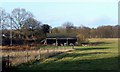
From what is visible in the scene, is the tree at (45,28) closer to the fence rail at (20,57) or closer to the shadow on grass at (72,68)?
the fence rail at (20,57)

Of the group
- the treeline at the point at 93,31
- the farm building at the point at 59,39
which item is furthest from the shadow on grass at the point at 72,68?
the farm building at the point at 59,39

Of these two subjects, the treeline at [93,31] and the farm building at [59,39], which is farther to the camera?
the farm building at [59,39]

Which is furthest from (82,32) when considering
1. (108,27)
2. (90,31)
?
(108,27)

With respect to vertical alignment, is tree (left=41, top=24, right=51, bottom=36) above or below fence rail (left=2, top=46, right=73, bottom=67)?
above

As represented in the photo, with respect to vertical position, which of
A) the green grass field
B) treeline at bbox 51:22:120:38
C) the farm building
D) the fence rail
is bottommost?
the green grass field

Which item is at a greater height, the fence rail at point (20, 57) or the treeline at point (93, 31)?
the treeline at point (93, 31)

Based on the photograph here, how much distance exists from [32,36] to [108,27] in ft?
75.9

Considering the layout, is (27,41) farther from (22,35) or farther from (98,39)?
(98,39)

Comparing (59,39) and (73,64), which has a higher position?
(59,39)

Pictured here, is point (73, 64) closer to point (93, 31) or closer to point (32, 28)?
point (32, 28)

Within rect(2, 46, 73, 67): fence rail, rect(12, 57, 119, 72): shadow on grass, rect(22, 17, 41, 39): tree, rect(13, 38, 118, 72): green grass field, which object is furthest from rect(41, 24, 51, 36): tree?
rect(12, 57, 119, 72): shadow on grass

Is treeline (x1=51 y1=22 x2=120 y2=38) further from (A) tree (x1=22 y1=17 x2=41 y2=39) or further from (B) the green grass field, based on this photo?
(B) the green grass field

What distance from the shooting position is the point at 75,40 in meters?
93.2

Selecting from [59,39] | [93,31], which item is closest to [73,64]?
[59,39]
